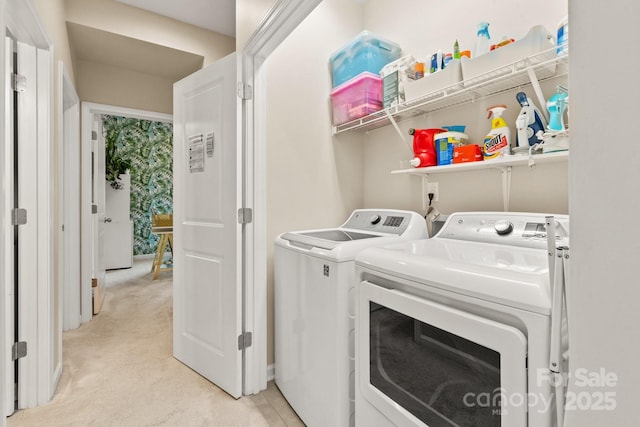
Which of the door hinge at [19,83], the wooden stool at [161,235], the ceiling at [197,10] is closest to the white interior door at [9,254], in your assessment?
the door hinge at [19,83]

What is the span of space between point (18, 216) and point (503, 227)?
7.76ft

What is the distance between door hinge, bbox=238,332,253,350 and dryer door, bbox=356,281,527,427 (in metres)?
0.85

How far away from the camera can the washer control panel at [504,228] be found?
45.9 inches

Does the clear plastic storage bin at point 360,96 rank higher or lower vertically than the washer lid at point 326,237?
higher

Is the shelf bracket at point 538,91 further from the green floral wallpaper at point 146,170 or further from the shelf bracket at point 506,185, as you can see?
the green floral wallpaper at point 146,170

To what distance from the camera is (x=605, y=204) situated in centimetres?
33

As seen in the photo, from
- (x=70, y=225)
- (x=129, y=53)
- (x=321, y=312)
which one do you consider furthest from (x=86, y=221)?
(x=321, y=312)

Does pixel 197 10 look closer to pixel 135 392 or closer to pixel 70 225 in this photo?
pixel 70 225

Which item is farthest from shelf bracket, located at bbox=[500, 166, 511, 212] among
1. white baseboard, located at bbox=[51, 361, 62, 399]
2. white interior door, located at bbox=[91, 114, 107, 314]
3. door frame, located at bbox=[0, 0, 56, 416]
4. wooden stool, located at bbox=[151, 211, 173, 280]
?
wooden stool, located at bbox=[151, 211, 173, 280]

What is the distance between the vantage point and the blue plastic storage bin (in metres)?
1.95

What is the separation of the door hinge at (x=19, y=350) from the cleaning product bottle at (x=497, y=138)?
2.61 m

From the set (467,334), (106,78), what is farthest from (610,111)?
(106,78)

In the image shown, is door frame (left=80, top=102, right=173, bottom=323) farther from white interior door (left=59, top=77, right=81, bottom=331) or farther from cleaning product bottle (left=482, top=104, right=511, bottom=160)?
cleaning product bottle (left=482, top=104, right=511, bottom=160)

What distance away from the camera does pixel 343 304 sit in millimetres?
1332
